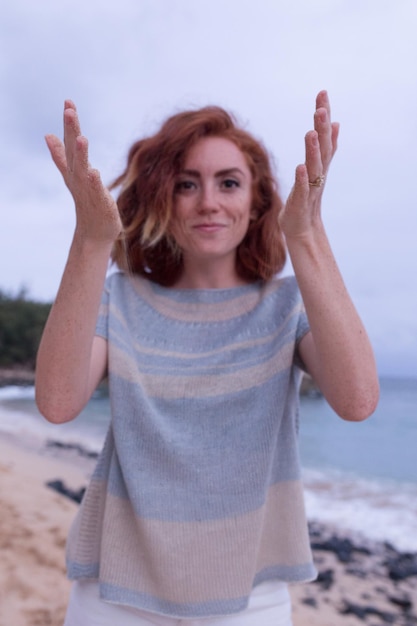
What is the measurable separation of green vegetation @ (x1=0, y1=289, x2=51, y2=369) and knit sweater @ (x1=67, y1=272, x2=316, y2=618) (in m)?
36.5

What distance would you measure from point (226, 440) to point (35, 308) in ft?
128

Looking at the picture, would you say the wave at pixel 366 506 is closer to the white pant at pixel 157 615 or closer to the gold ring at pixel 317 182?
the white pant at pixel 157 615

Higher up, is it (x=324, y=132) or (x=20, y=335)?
(x=324, y=132)

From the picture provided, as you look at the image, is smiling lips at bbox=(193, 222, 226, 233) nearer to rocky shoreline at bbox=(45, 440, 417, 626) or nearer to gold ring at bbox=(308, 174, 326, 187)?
gold ring at bbox=(308, 174, 326, 187)

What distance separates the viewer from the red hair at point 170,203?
5.80ft

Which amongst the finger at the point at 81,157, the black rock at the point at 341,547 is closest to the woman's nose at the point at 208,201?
the finger at the point at 81,157

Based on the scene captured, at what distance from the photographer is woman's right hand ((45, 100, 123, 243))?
3.81 feet

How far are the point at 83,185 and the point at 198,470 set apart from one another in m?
0.75

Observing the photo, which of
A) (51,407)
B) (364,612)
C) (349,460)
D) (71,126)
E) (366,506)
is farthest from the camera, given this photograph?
(349,460)

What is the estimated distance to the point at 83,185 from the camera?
3.96 ft

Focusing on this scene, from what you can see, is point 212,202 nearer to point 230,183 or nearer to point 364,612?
point 230,183

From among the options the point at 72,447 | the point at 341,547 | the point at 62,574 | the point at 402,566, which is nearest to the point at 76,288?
the point at 62,574

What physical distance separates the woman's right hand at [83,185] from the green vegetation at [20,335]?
121 ft

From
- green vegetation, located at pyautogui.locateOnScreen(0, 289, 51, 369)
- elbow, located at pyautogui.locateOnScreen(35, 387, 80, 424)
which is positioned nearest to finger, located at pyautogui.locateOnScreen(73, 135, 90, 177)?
elbow, located at pyautogui.locateOnScreen(35, 387, 80, 424)
